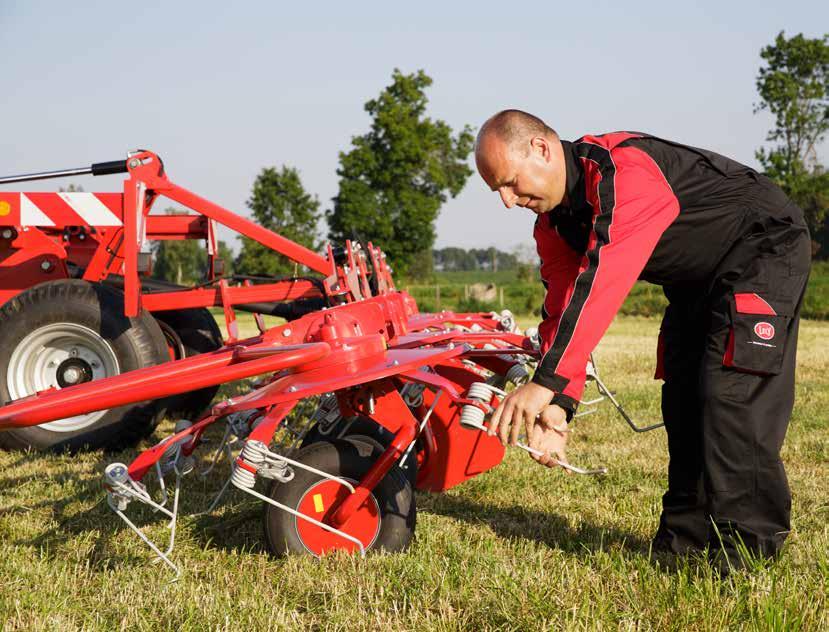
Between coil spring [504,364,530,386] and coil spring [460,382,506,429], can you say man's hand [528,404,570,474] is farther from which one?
coil spring [504,364,530,386]

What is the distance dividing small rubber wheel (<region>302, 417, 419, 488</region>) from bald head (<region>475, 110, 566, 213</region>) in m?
1.19

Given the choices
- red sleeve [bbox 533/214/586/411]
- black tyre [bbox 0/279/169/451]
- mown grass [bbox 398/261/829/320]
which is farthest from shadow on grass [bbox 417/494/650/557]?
mown grass [bbox 398/261/829/320]

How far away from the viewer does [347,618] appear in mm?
2766

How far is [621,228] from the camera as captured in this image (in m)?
2.59

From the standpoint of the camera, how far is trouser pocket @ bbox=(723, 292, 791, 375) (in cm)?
289

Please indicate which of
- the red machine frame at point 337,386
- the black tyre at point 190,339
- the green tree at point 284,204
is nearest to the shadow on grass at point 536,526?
the red machine frame at point 337,386

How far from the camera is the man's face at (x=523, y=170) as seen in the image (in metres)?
2.76

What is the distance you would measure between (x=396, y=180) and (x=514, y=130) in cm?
4023

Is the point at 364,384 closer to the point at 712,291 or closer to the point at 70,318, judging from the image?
the point at 712,291

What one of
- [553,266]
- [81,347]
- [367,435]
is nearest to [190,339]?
[81,347]

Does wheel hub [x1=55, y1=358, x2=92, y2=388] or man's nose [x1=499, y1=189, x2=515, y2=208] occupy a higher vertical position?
man's nose [x1=499, y1=189, x2=515, y2=208]

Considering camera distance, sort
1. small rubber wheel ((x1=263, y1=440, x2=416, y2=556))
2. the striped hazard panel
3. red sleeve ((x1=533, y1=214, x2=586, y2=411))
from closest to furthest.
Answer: small rubber wheel ((x1=263, y1=440, x2=416, y2=556)) < red sleeve ((x1=533, y1=214, x2=586, y2=411)) < the striped hazard panel

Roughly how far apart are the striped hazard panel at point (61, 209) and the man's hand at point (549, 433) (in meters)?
5.35

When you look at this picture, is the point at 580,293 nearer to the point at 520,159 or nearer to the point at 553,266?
the point at 520,159
